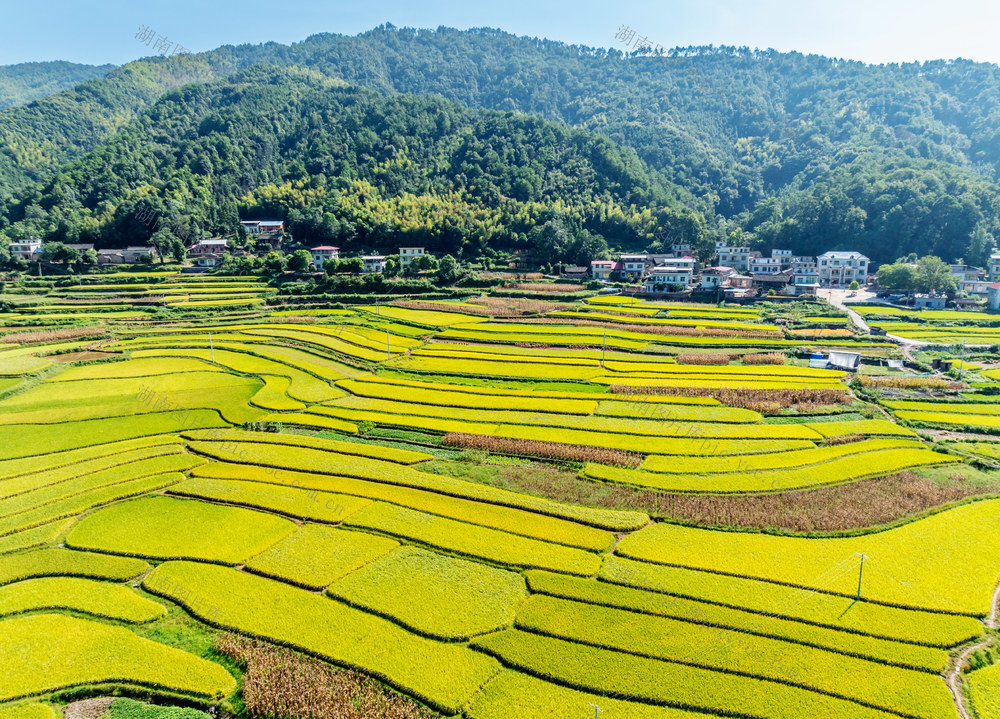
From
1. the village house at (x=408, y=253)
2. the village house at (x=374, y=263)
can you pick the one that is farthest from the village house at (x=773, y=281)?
the village house at (x=374, y=263)

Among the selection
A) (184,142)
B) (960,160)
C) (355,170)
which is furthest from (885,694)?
(960,160)

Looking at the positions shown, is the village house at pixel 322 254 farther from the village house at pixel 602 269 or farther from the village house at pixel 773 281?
the village house at pixel 773 281

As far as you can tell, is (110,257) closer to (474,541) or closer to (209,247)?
(209,247)

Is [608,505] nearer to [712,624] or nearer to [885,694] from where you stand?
[712,624]

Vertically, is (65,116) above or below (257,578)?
above

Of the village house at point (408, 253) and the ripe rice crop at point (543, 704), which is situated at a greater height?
the village house at point (408, 253)

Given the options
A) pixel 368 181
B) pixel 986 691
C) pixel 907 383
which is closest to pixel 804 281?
pixel 907 383
